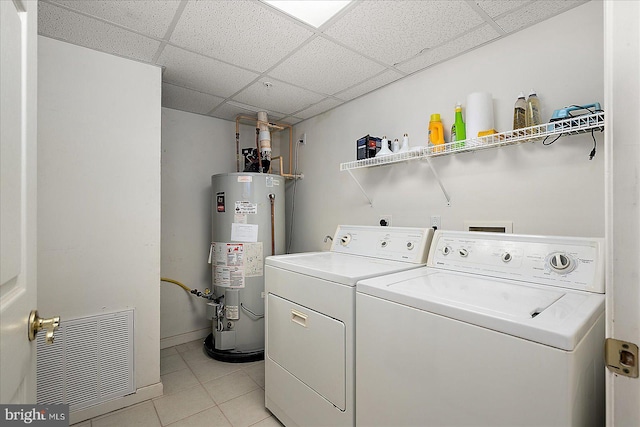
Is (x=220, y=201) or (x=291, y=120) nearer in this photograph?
(x=220, y=201)

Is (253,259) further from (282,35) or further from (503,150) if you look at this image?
(503,150)

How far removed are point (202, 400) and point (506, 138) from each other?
8.33ft

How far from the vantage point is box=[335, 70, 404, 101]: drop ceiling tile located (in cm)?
218

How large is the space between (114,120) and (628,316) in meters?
2.57

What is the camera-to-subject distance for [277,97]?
103 inches

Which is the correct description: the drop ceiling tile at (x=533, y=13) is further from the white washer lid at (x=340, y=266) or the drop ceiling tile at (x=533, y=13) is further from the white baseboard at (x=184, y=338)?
the white baseboard at (x=184, y=338)

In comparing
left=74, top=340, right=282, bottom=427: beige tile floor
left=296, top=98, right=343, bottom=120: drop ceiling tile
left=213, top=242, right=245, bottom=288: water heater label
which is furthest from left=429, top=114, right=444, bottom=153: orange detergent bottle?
left=74, top=340, right=282, bottom=427: beige tile floor

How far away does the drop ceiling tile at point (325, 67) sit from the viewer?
73.3 inches

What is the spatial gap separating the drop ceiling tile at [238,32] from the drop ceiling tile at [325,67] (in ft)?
0.37

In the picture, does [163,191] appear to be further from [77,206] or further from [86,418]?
[86,418]

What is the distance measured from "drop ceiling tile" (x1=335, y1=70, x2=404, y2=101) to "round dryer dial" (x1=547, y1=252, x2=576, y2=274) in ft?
5.12

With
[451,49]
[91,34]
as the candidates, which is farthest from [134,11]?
[451,49]

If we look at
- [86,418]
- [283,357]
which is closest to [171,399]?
[86,418]

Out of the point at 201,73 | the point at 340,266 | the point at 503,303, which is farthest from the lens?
the point at 201,73
